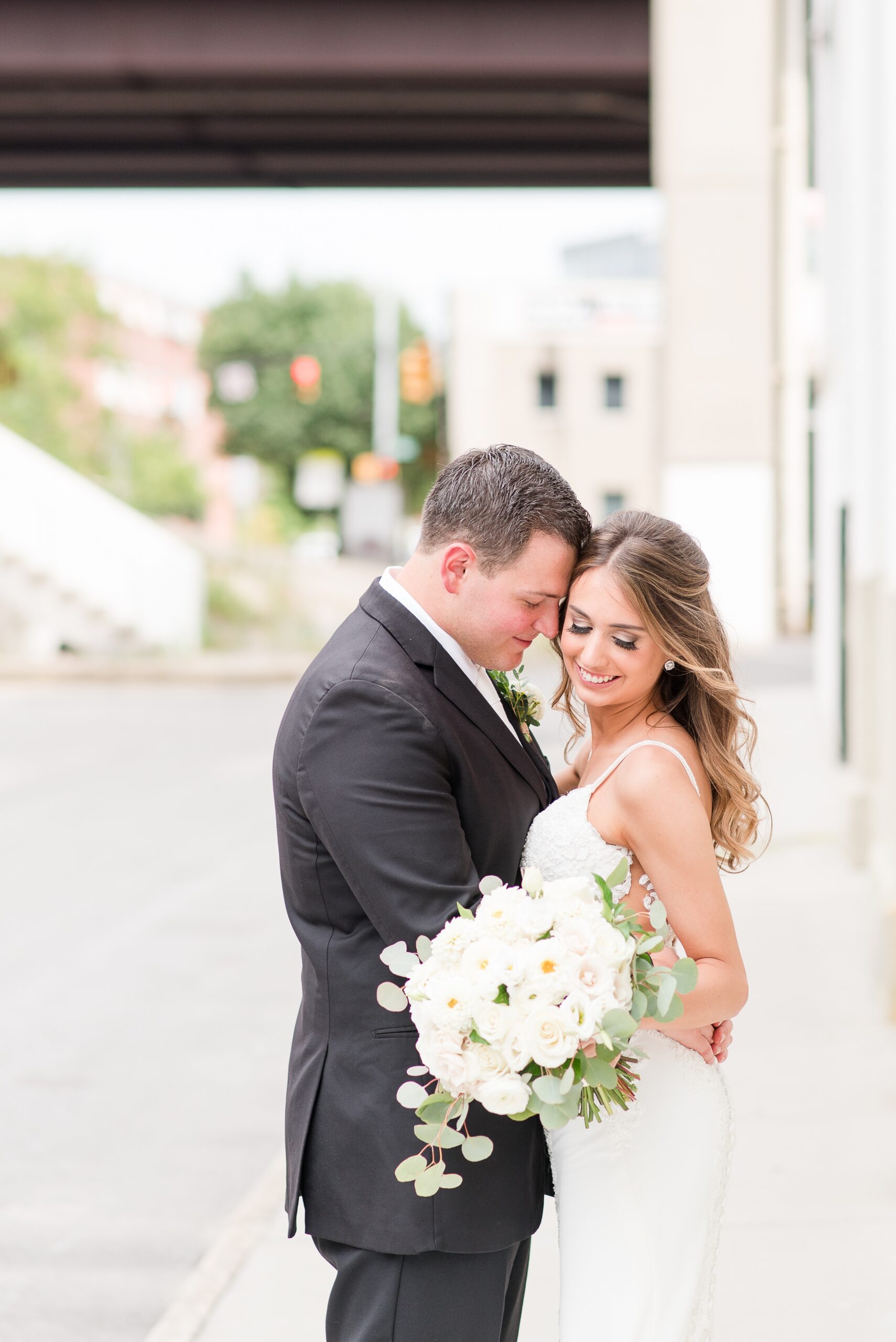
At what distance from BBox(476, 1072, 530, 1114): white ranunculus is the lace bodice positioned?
0.47 metres

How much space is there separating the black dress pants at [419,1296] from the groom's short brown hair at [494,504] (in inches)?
43.5

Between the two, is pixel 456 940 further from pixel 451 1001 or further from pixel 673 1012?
pixel 673 1012

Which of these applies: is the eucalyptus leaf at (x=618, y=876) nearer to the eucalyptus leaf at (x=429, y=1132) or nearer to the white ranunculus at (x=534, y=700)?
the eucalyptus leaf at (x=429, y=1132)

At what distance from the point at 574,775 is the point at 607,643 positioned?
49 centimetres

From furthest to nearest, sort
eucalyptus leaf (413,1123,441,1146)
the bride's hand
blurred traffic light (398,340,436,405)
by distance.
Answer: blurred traffic light (398,340,436,405)
the bride's hand
eucalyptus leaf (413,1123,441,1146)

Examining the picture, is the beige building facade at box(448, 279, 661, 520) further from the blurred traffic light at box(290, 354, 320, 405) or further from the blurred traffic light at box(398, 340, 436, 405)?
the blurred traffic light at box(290, 354, 320, 405)

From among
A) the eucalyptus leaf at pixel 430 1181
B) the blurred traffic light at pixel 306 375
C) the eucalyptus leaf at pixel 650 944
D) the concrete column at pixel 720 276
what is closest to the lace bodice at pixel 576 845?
the eucalyptus leaf at pixel 650 944

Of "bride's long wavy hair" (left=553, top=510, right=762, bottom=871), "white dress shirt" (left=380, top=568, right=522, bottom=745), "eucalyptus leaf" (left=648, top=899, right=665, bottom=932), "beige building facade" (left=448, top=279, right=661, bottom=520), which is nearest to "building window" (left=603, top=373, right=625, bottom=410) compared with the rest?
"beige building facade" (left=448, top=279, right=661, bottom=520)

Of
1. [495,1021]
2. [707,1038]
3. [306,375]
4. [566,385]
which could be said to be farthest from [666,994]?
[566,385]

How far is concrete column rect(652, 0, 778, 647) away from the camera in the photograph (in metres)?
18.0

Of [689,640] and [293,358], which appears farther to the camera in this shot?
[293,358]

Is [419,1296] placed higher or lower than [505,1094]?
lower

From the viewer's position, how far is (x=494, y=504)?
7.81ft

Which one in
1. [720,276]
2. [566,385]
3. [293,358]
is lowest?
[566,385]
